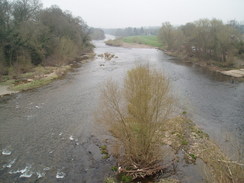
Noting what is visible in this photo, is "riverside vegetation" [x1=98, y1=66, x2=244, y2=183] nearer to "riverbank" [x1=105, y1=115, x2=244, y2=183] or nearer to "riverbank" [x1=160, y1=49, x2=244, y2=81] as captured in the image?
"riverbank" [x1=105, y1=115, x2=244, y2=183]

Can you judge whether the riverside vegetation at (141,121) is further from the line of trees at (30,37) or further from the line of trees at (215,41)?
the line of trees at (215,41)

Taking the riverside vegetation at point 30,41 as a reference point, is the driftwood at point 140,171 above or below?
below

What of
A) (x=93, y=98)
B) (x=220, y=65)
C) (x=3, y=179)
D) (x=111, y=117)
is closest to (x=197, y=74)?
(x=220, y=65)

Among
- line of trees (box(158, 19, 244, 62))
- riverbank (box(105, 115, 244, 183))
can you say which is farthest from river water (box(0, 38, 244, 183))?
line of trees (box(158, 19, 244, 62))

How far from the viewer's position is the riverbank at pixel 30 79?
2957 centimetres

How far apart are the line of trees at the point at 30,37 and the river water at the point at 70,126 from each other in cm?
1007

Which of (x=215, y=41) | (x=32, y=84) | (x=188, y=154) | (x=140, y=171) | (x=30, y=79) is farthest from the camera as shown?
(x=215, y=41)

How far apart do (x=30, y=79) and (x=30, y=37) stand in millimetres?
8960

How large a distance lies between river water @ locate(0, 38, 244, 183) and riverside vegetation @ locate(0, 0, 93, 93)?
851 cm

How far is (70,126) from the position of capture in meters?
19.3

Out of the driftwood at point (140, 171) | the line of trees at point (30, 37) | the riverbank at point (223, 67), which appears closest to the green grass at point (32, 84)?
the line of trees at point (30, 37)

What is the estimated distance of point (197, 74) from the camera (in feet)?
135

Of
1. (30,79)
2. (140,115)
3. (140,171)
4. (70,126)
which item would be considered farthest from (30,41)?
(140,171)

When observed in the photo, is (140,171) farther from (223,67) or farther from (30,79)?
(223,67)
